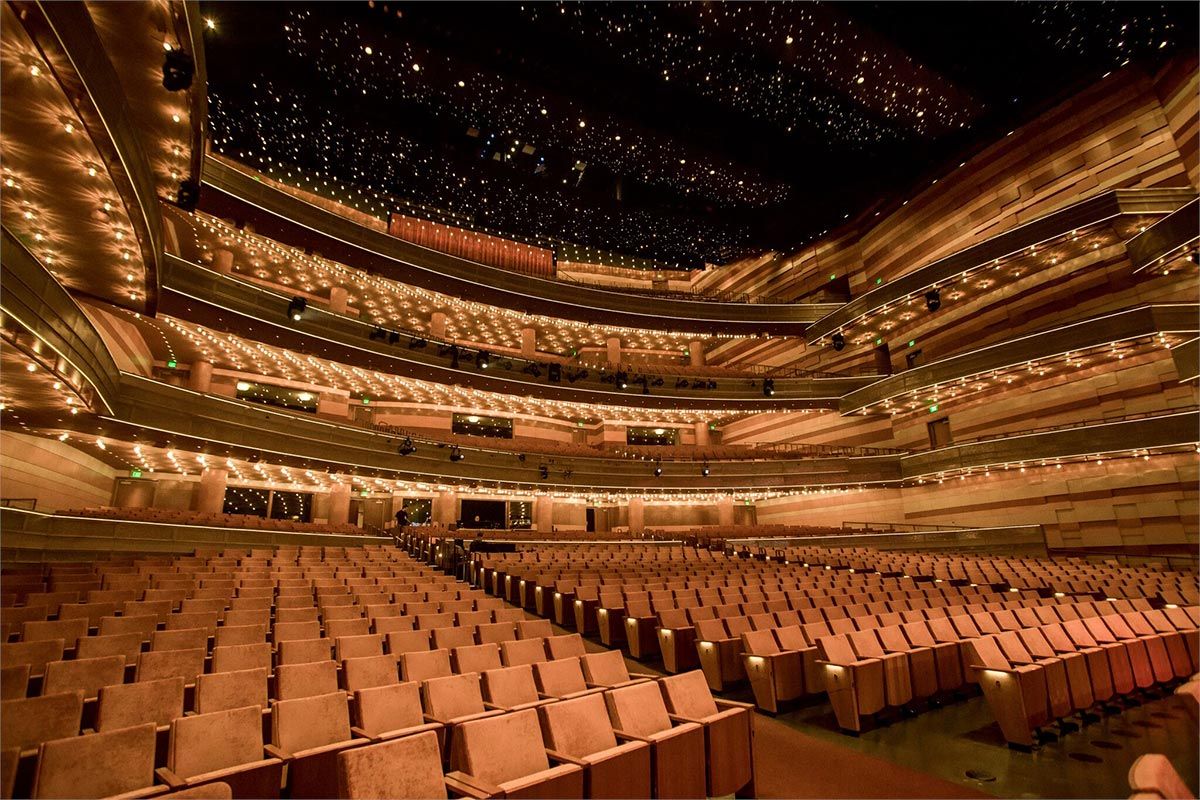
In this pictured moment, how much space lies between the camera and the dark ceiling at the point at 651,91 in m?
13.7

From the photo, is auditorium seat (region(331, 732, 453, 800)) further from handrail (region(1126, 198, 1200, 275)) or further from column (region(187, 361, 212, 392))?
column (region(187, 361, 212, 392))

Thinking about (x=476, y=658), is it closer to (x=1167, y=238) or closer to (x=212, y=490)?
(x=212, y=490)

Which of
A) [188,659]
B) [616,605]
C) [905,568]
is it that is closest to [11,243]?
[188,659]

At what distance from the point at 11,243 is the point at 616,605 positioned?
22.1 ft

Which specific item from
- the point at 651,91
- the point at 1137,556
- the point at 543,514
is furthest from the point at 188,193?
the point at 1137,556

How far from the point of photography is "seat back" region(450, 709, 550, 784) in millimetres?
2307

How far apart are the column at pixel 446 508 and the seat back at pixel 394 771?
1830 centimetres

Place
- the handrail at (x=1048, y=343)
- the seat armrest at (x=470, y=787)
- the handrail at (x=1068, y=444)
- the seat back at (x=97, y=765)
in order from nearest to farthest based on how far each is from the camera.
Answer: the seat back at (x=97, y=765)
the seat armrest at (x=470, y=787)
the handrail at (x=1048, y=343)
the handrail at (x=1068, y=444)

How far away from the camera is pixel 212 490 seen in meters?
15.3

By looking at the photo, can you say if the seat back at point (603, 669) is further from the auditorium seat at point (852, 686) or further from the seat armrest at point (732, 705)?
the auditorium seat at point (852, 686)

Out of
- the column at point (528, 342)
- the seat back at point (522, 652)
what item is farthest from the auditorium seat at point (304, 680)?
the column at point (528, 342)

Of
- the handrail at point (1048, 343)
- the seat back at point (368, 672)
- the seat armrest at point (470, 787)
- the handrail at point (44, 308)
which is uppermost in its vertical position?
the handrail at point (1048, 343)

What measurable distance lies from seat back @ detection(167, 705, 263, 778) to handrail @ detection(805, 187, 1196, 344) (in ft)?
59.0

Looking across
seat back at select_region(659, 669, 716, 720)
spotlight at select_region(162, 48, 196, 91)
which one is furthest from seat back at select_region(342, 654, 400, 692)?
spotlight at select_region(162, 48, 196, 91)
